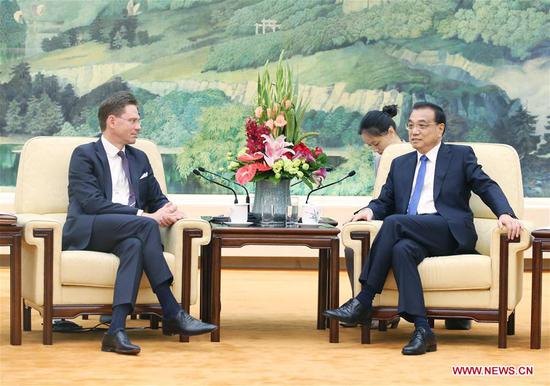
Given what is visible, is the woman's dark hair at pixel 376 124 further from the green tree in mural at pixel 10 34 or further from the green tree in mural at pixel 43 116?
the green tree in mural at pixel 10 34

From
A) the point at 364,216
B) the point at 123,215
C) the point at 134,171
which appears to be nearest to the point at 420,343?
the point at 364,216

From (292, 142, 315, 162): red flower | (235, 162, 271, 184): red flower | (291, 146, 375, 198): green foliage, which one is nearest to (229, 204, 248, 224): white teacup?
(235, 162, 271, 184): red flower

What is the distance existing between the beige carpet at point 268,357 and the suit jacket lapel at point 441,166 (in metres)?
0.74

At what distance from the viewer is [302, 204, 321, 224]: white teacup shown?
18.5 feet

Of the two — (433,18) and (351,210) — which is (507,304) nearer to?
(351,210)

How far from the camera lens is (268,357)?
4.94m

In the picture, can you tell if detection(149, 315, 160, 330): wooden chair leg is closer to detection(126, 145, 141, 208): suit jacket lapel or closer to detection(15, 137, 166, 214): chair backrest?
detection(126, 145, 141, 208): suit jacket lapel

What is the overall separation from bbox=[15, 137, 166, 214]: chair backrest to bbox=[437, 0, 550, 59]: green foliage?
15.1 feet

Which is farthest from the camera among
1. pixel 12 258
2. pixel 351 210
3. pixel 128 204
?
pixel 351 210

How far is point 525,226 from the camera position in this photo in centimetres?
525

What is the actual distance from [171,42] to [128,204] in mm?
4007

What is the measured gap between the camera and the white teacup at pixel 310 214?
565cm

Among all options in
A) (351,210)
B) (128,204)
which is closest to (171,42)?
(351,210)

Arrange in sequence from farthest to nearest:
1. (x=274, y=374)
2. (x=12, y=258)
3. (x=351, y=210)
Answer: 1. (x=351, y=210)
2. (x=12, y=258)
3. (x=274, y=374)
